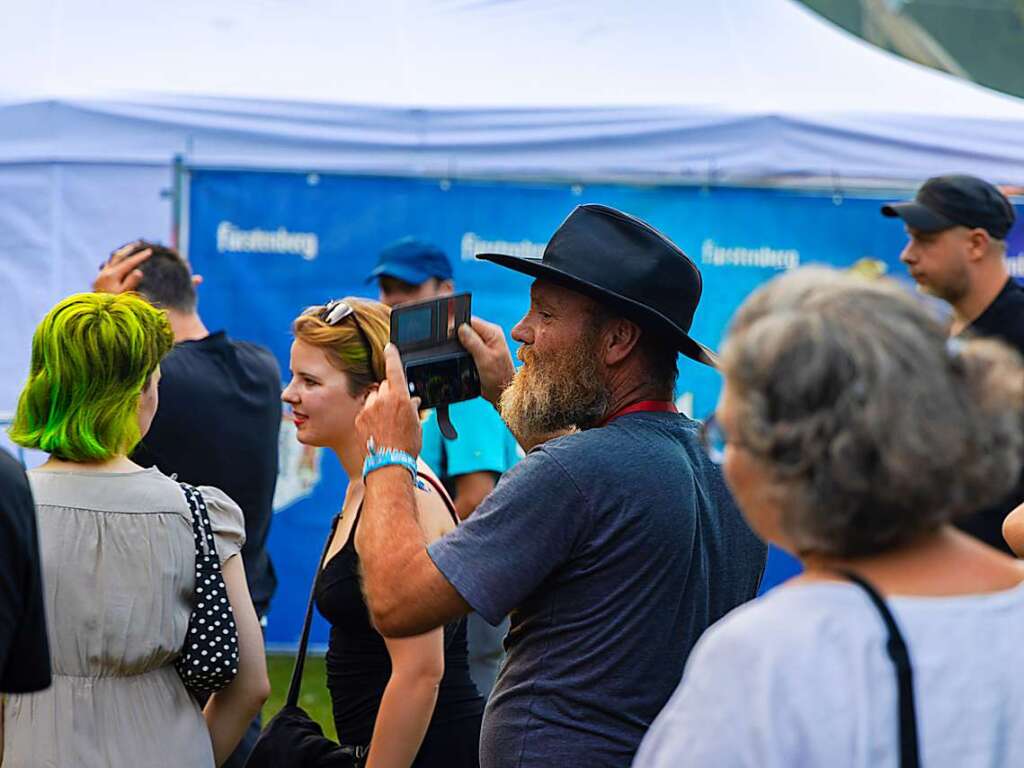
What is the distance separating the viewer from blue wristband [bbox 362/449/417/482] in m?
2.16

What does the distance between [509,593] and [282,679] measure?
4544mm

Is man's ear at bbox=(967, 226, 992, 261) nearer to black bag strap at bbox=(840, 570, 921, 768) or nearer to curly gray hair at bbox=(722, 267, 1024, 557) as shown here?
curly gray hair at bbox=(722, 267, 1024, 557)

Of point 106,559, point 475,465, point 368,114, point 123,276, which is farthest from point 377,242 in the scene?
point 106,559

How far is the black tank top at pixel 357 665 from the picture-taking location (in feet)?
8.63

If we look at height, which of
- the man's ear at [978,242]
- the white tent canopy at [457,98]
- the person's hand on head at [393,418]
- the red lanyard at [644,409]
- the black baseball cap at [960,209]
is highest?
the white tent canopy at [457,98]

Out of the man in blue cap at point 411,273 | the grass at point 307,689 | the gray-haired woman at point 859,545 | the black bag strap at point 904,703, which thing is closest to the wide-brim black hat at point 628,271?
the gray-haired woman at point 859,545

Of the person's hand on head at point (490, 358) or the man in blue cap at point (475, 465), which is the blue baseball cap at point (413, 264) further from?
the person's hand on head at point (490, 358)

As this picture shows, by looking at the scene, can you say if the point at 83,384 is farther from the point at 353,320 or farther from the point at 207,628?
the point at 353,320

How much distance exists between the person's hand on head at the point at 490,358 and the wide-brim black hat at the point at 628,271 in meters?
0.23

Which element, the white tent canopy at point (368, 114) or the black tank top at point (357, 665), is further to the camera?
the white tent canopy at point (368, 114)

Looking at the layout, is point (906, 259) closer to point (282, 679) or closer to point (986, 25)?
point (282, 679)

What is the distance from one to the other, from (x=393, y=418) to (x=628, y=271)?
1.51ft

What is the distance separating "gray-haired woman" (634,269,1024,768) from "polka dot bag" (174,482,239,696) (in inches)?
58.1

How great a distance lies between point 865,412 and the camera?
3.89 feet
